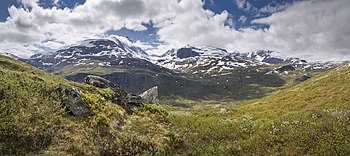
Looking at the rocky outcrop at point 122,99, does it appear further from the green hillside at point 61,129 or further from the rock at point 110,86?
the green hillside at point 61,129

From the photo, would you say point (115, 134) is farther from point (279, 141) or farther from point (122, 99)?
point (122, 99)

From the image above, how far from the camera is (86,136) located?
17.0 metres

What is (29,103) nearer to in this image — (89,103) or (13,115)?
(13,115)

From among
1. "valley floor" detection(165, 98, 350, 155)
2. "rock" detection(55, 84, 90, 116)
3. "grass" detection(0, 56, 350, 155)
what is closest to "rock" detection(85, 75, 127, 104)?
"grass" detection(0, 56, 350, 155)

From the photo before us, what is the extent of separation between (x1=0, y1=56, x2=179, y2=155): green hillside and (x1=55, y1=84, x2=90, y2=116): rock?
434 mm

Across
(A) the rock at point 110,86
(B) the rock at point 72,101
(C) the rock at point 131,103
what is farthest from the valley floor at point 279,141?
(A) the rock at point 110,86

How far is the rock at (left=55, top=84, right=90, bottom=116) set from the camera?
2034 centimetres

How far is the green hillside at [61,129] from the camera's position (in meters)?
14.6

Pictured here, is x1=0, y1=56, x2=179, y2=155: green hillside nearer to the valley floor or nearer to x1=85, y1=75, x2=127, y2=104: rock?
the valley floor

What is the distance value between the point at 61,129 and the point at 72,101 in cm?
428

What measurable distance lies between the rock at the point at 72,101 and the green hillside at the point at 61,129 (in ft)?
1.42

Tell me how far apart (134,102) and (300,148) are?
18.1 metres

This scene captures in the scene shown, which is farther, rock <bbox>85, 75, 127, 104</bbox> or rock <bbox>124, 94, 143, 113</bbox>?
rock <bbox>85, 75, 127, 104</bbox>

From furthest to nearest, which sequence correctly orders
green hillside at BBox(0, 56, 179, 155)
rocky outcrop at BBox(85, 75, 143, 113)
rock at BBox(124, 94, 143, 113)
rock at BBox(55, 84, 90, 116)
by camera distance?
rocky outcrop at BBox(85, 75, 143, 113), rock at BBox(124, 94, 143, 113), rock at BBox(55, 84, 90, 116), green hillside at BBox(0, 56, 179, 155)
